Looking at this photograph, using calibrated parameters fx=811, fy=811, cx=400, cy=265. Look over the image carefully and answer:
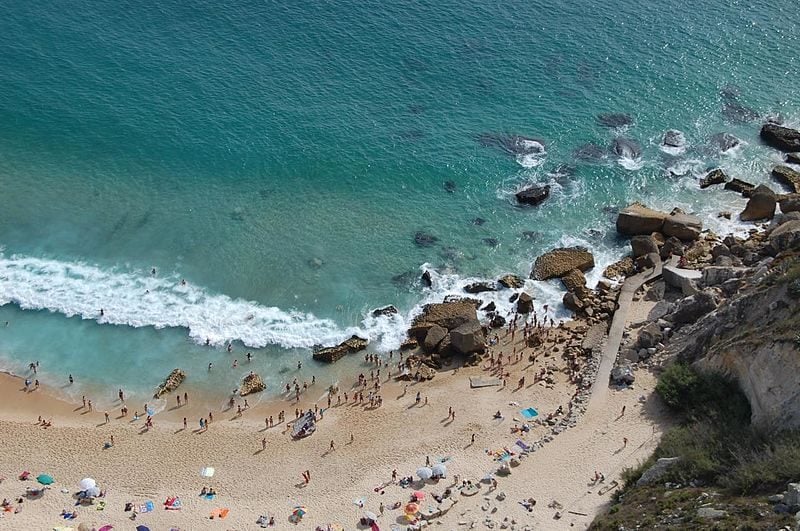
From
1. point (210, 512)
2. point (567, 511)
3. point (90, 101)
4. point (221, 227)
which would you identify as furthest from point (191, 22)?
point (567, 511)

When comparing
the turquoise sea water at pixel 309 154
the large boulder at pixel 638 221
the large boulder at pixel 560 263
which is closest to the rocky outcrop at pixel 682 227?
the large boulder at pixel 638 221

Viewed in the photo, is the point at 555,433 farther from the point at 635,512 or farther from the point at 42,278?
the point at 42,278

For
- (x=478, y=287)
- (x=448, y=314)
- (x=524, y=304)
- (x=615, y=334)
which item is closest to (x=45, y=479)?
(x=448, y=314)

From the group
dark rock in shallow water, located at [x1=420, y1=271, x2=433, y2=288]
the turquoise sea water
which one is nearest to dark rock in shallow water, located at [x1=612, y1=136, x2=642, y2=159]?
the turquoise sea water

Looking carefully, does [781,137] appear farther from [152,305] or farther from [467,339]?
[152,305]

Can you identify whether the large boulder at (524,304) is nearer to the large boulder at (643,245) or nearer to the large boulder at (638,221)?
the large boulder at (643,245)

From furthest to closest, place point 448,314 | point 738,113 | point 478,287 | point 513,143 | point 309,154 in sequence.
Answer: point 738,113 < point 513,143 < point 309,154 < point 478,287 < point 448,314
